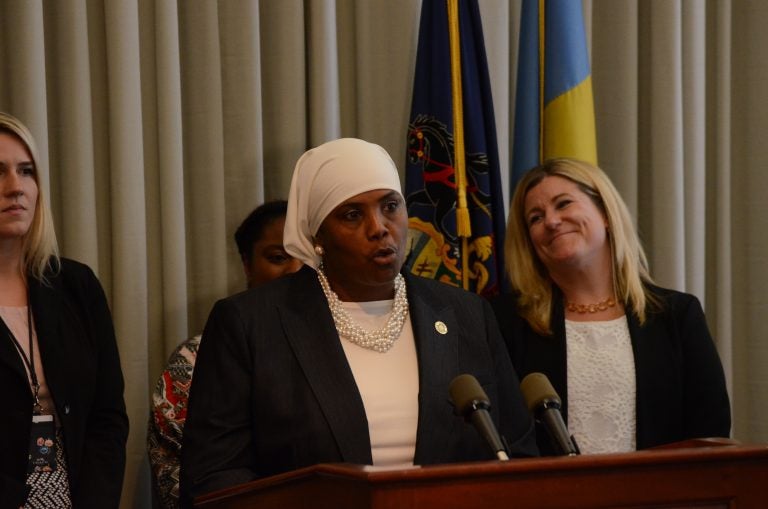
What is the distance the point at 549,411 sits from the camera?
2174 millimetres

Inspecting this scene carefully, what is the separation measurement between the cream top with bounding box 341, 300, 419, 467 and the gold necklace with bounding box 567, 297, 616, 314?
3.71 ft

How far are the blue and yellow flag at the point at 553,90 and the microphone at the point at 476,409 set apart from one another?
2.58 meters

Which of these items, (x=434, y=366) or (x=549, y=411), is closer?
(x=549, y=411)

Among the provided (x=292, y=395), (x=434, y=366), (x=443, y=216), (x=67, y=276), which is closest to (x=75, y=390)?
(x=67, y=276)

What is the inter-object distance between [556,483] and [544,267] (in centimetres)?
212

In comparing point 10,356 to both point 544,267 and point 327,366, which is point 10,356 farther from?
point 544,267

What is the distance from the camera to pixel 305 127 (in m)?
4.56

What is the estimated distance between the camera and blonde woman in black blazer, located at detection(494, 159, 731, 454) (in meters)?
3.58

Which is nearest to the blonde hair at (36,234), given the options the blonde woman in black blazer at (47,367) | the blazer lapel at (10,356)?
the blonde woman in black blazer at (47,367)

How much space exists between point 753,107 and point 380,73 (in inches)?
75.5

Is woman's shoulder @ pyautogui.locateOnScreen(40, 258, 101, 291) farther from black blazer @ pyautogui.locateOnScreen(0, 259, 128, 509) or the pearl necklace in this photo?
the pearl necklace

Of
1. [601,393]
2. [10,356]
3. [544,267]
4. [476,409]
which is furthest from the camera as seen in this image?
[544,267]

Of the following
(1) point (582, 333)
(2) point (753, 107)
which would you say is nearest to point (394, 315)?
(1) point (582, 333)

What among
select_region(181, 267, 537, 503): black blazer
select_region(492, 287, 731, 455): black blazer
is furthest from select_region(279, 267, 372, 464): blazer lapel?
select_region(492, 287, 731, 455): black blazer
